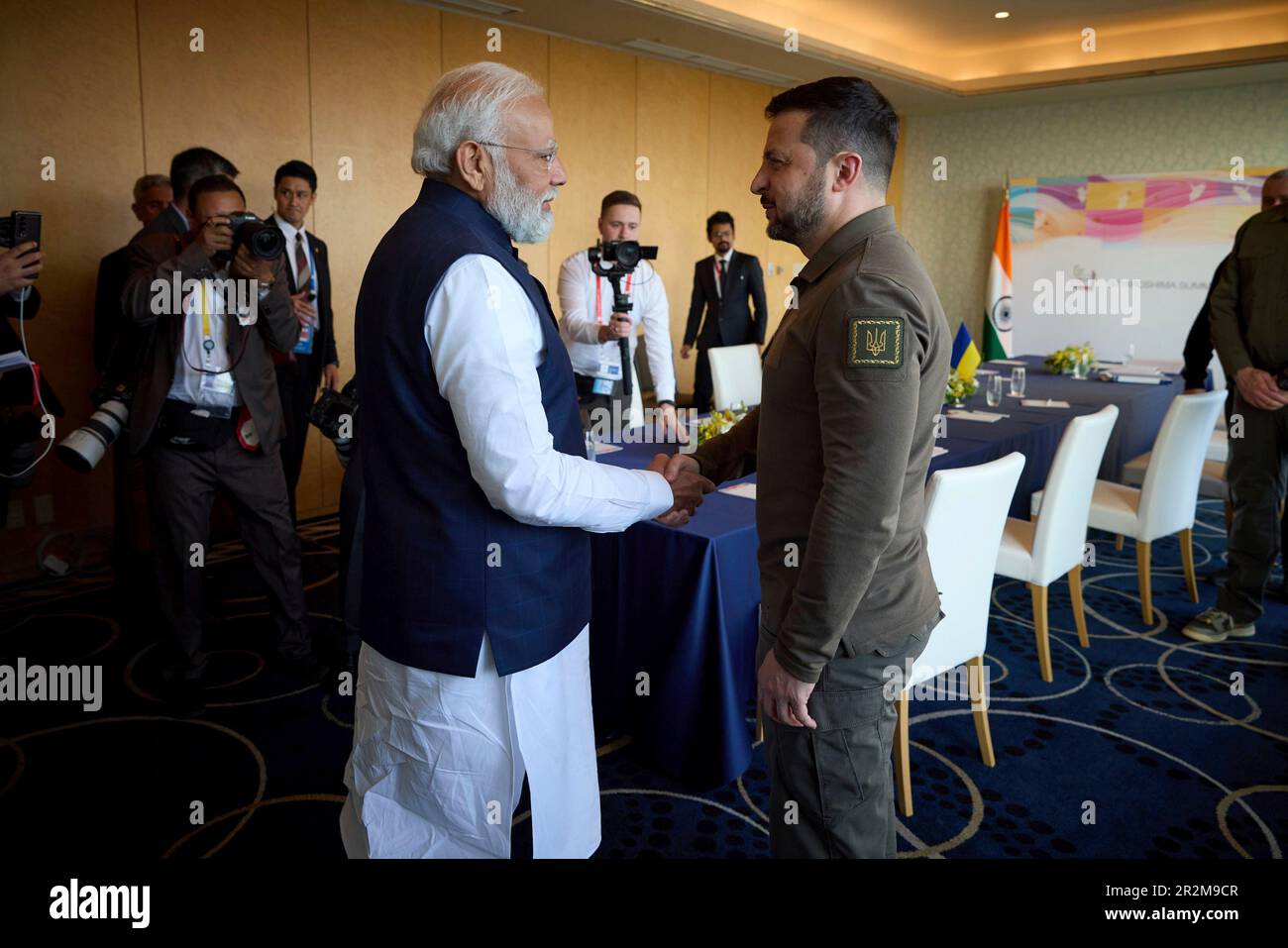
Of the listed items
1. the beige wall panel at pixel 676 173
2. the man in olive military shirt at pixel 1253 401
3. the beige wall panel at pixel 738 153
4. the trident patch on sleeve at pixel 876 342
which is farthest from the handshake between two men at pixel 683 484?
the beige wall panel at pixel 738 153

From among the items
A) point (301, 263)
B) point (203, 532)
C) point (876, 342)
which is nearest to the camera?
point (876, 342)

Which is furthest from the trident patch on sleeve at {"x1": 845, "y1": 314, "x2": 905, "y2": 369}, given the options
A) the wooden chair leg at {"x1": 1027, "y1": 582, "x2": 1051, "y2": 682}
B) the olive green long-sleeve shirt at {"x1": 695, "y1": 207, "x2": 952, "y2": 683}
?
the wooden chair leg at {"x1": 1027, "y1": 582, "x2": 1051, "y2": 682}

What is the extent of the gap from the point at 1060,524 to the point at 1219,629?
3.22 ft

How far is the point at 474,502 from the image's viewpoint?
1486 mm

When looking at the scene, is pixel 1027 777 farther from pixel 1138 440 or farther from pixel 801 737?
pixel 1138 440

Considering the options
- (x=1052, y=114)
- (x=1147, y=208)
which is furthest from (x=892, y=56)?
(x=1147, y=208)

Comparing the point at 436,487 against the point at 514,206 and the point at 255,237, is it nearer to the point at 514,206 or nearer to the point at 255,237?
the point at 514,206

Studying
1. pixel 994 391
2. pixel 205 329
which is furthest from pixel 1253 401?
pixel 205 329

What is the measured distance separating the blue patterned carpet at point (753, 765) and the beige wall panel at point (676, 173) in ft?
14.9

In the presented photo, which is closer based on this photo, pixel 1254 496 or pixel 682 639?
pixel 682 639

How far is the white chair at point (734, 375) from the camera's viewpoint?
474 centimetres

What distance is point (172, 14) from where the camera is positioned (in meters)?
4.46
